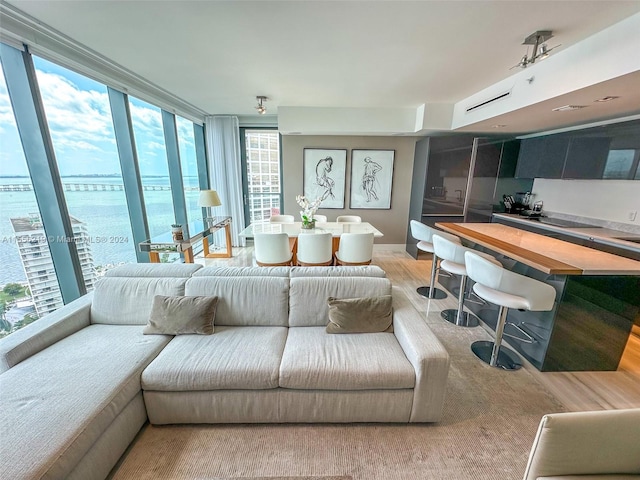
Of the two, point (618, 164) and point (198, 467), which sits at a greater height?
point (618, 164)

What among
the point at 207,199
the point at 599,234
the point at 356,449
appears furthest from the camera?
the point at 207,199

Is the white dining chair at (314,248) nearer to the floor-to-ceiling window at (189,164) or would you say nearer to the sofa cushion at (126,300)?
the sofa cushion at (126,300)

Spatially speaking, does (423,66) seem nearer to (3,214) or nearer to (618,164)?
(618,164)

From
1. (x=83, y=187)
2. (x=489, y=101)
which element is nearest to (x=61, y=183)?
(x=83, y=187)

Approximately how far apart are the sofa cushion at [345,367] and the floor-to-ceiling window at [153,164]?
3.08m

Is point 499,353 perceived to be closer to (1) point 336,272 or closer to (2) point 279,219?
(1) point 336,272

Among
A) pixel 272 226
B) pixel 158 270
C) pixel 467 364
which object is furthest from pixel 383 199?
pixel 158 270

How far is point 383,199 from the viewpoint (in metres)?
5.20

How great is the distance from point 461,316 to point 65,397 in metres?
3.16

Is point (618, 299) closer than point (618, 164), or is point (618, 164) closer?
point (618, 299)

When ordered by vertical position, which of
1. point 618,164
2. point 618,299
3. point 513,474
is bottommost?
point 513,474

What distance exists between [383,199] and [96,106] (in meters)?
4.44

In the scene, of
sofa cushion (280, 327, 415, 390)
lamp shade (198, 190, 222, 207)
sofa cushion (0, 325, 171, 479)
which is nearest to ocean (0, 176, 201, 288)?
lamp shade (198, 190, 222, 207)

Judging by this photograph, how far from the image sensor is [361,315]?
191cm
